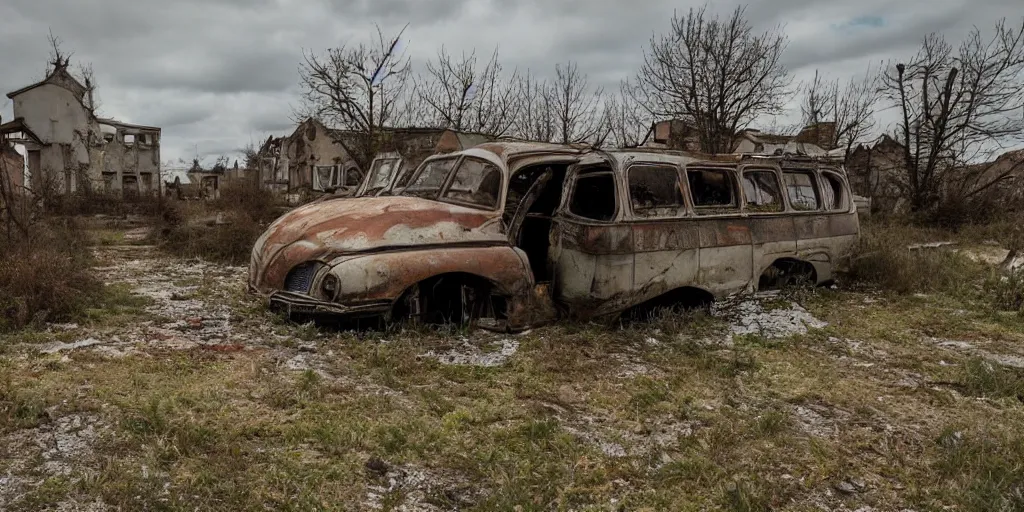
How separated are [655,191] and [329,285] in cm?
356

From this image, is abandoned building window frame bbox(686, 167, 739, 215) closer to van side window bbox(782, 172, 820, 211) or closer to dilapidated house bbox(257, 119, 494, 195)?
van side window bbox(782, 172, 820, 211)

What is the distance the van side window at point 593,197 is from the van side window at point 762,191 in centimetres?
175

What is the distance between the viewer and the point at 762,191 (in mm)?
7531

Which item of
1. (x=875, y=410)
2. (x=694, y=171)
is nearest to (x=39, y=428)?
(x=875, y=410)

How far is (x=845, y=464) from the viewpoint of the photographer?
3.56m

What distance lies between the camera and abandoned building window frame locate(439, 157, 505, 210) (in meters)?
6.37

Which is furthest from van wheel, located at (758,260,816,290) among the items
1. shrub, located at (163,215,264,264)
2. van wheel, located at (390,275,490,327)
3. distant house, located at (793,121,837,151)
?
distant house, located at (793,121,837,151)

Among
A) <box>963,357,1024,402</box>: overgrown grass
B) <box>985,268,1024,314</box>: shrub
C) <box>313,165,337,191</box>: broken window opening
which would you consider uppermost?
<box>313,165,337,191</box>: broken window opening

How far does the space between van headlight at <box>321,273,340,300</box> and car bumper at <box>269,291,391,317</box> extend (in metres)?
0.08

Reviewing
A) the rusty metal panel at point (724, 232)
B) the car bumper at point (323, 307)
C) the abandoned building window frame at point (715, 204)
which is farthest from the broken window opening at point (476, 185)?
the rusty metal panel at point (724, 232)

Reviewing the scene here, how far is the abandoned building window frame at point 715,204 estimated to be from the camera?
684cm

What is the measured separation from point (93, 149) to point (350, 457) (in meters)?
34.6

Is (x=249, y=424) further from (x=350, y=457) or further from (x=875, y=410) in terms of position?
(x=875, y=410)

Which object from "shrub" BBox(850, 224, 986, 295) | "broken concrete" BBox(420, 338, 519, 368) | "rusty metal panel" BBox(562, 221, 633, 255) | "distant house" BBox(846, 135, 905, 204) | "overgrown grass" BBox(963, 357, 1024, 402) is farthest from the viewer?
"distant house" BBox(846, 135, 905, 204)
